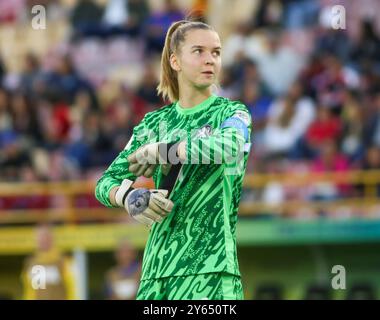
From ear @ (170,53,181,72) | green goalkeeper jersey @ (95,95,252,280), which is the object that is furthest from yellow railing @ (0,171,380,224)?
green goalkeeper jersey @ (95,95,252,280)

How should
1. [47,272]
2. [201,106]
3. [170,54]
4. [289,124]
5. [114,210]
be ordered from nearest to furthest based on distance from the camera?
[201,106] → [170,54] → [47,272] → [289,124] → [114,210]

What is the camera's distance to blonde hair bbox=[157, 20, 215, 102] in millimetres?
5949

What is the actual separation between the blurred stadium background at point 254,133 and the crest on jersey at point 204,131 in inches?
251

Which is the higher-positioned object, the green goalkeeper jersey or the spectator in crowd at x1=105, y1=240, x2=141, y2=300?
the spectator in crowd at x1=105, y1=240, x2=141, y2=300

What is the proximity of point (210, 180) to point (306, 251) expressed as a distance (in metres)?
7.60

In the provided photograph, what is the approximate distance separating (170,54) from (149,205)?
2.74 feet

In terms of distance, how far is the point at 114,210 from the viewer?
1375 cm

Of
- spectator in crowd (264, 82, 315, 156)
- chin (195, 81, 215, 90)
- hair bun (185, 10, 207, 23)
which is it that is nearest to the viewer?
chin (195, 81, 215, 90)

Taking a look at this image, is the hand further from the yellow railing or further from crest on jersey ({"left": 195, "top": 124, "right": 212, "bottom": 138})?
the yellow railing

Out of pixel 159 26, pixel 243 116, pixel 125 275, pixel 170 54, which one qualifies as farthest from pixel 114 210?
pixel 243 116

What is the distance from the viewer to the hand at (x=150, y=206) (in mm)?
5656

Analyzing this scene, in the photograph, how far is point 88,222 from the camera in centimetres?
1398

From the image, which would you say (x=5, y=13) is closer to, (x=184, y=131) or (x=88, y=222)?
(x=88, y=222)

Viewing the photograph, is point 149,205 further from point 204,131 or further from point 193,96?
point 193,96
